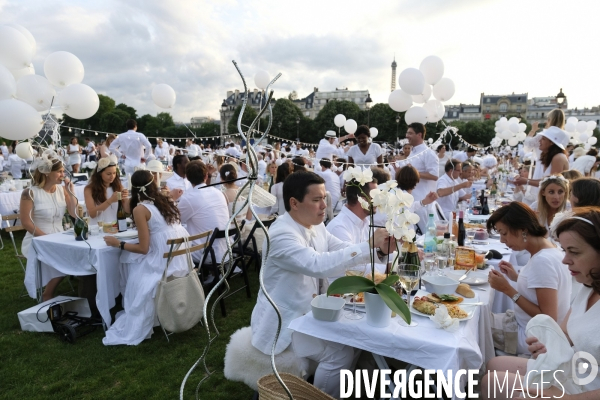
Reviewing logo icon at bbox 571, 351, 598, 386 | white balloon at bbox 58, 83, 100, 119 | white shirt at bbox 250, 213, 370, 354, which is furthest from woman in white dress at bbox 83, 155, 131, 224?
logo icon at bbox 571, 351, 598, 386

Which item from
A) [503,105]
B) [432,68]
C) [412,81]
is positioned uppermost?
[503,105]

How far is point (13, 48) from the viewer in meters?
4.40

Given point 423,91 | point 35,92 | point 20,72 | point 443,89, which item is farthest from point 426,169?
point 20,72

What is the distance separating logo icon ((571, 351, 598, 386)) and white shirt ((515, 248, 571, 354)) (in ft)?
2.41

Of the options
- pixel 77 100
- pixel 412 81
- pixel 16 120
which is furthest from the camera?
pixel 412 81

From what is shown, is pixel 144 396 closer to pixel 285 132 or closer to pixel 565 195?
pixel 565 195

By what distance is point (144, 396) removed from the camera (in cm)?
271

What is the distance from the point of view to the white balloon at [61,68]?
4941mm

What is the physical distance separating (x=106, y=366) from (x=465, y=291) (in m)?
2.83

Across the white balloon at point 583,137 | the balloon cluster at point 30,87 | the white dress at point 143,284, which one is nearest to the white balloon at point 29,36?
the balloon cluster at point 30,87

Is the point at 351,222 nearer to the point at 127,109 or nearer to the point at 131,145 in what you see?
the point at 131,145

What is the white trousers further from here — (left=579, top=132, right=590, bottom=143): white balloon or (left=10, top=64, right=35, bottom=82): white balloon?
(left=579, top=132, right=590, bottom=143): white balloon

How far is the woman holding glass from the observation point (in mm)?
2189

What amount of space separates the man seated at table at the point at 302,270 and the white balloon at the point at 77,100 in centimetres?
381
